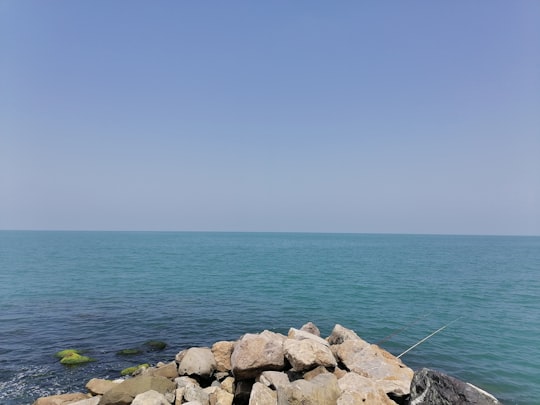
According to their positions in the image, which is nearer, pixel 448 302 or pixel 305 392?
pixel 305 392

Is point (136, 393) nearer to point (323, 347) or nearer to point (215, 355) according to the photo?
point (215, 355)

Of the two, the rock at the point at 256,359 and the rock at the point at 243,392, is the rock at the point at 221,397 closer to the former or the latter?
the rock at the point at 243,392

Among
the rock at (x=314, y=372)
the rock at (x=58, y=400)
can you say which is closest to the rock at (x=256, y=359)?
the rock at (x=314, y=372)

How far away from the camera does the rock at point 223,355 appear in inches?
552

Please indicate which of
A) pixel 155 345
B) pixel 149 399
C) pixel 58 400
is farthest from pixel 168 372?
pixel 155 345

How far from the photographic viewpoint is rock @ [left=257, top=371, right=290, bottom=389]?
10.8m

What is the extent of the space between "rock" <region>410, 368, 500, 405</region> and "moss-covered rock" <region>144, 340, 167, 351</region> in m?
15.7

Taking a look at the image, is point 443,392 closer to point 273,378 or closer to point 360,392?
point 360,392

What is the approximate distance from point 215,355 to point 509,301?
34.9 metres

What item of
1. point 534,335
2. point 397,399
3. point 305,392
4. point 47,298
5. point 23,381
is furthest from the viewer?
point 47,298

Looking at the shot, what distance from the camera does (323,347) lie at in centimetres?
1201

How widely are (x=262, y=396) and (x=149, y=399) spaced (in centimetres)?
352

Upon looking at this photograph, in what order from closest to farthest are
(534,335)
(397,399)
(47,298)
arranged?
(397,399) < (534,335) < (47,298)

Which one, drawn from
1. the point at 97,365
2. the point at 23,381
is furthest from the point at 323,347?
the point at 23,381
